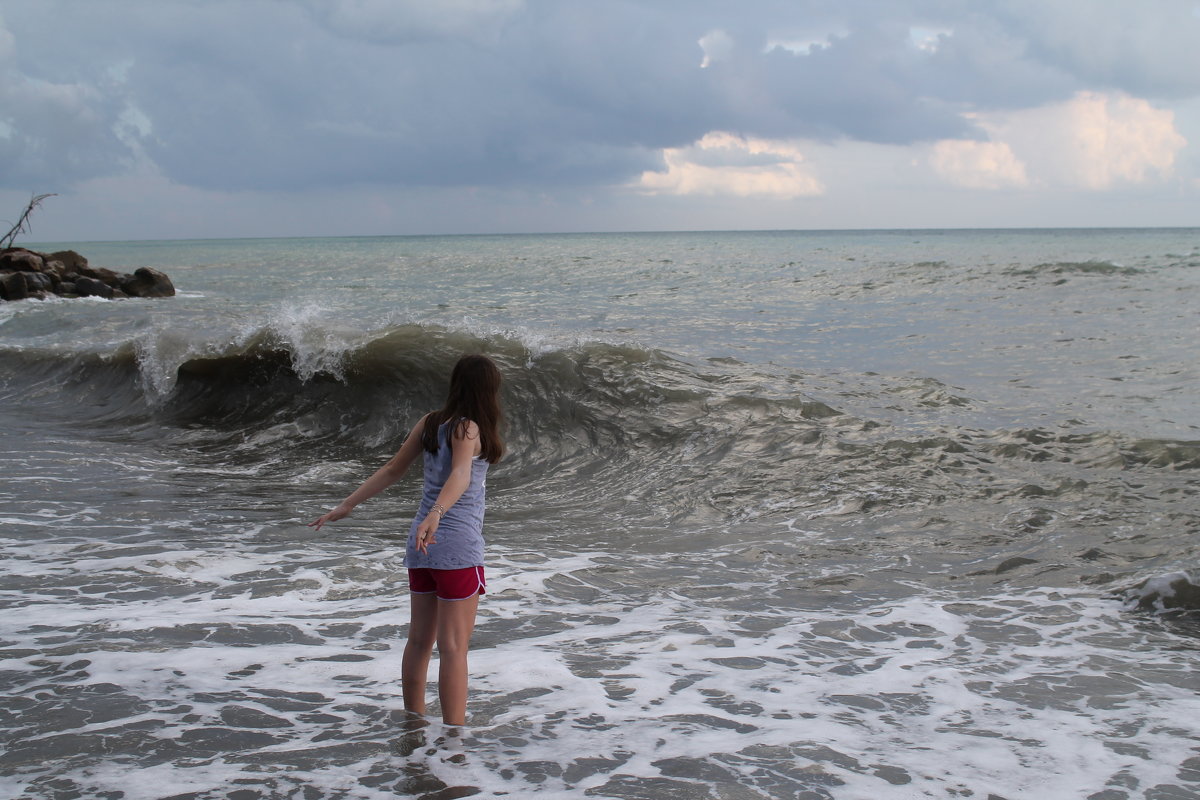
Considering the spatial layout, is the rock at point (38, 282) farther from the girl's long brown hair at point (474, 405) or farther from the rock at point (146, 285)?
the girl's long brown hair at point (474, 405)

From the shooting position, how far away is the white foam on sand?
3641 mm

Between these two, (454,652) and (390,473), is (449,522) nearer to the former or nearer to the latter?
(390,473)

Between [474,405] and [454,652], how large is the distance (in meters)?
1.08

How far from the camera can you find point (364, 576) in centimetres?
633

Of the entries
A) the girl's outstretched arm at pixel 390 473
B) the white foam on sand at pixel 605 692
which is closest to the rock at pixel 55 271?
the white foam on sand at pixel 605 692

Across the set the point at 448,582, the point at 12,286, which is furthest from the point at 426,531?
the point at 12,286

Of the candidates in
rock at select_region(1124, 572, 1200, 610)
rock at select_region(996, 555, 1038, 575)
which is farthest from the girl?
rock at select_region(1124, 572, 1200, 610)

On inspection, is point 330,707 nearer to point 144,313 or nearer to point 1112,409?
point 1112,409

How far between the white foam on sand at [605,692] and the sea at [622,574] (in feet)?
0.06

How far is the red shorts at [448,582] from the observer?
377 centimetres

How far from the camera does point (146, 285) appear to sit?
31.7m

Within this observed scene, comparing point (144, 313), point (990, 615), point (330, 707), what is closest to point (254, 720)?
point (330, 707)

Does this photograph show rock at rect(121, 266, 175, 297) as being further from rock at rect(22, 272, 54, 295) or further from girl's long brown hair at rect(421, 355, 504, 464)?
girl's long brown hair at rect(421, 355, 504, 464)

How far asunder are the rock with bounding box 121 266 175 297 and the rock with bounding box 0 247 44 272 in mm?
2700
